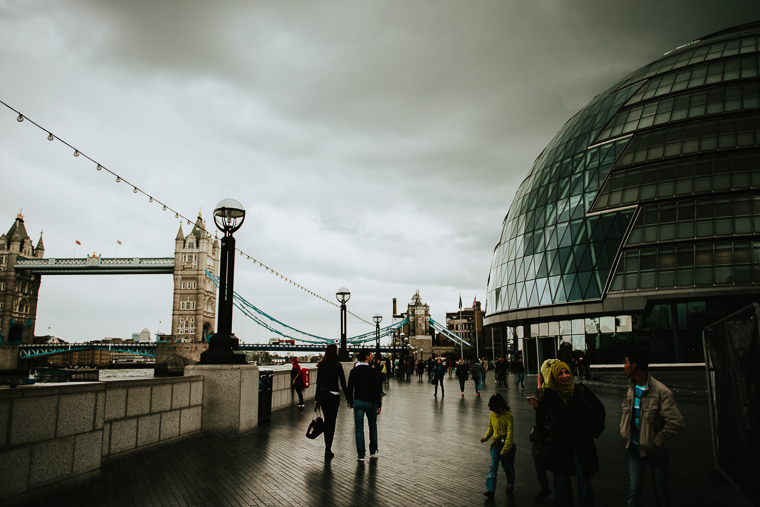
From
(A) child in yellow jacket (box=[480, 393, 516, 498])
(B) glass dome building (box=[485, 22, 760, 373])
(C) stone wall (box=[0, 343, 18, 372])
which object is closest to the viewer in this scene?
(A) child in yellow jacket (box=[480, 393, 516, 498])

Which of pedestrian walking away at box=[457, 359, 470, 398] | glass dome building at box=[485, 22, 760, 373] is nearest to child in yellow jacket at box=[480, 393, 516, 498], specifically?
pedestrian walking away at box=[457, 359, 470, 398]

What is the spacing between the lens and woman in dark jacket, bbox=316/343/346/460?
7.80 m

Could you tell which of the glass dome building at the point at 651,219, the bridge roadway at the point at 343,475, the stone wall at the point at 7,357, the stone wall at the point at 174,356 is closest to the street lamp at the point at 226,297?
the bridge roadway at the point at 343,475

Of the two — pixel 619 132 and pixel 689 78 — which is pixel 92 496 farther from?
pixel 689 78

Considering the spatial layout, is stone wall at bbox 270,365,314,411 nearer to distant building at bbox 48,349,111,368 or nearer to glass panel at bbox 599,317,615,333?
glass panel at bbox 599,317,615,333

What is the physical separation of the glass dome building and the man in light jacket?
20654mm

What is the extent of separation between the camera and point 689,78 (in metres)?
33.2

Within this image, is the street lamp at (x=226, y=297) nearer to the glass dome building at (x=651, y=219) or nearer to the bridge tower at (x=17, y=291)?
the glass dome building at (x=651, y=219)

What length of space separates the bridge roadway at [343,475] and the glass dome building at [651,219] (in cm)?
1744

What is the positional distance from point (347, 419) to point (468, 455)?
527 centimetres

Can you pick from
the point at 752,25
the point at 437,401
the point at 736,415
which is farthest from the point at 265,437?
the point at 752,25

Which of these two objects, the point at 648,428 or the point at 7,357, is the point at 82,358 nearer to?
the point at 7,357

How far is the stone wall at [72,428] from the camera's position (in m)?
5.14

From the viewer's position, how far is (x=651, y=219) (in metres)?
29.1
